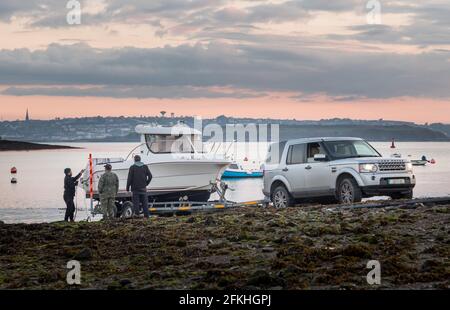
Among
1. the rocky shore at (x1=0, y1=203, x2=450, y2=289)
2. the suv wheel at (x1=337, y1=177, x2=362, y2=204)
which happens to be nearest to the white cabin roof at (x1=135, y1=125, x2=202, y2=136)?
the suv wheel at (x1=337, y1=177, x2=362, y2=204)

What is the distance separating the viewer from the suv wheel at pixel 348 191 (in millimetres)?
22578

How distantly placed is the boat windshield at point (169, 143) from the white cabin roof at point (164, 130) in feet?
0.44

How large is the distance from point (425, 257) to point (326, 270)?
1.80 metres

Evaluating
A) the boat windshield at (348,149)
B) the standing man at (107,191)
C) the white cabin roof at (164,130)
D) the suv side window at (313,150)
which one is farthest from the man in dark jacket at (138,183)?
the white cabin roof at (164,130)

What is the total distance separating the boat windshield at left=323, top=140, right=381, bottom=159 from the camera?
2350 centimetres

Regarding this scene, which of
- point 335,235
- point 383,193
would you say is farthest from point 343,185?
point 335,235

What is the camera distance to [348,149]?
2373cm

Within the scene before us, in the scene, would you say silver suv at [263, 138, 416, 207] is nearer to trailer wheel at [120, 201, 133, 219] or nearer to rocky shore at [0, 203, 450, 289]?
rocky shore at [0, 203, 450, 289]

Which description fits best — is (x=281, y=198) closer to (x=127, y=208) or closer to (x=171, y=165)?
(x=127, y=208)

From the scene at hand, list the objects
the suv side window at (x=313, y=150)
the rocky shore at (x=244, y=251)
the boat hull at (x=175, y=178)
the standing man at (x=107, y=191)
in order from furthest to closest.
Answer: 1. the boat hull at (x=175, y=178)
2. the standing man at (x=107, y=191)
3. the suv side window at (x=313, y=150)
4. the rocky shore at (x=244, y=251)

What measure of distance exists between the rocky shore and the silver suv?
245 centimetres

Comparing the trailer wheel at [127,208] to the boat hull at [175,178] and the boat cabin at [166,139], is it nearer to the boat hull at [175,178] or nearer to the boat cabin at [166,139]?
the boat hull at [175,178]
